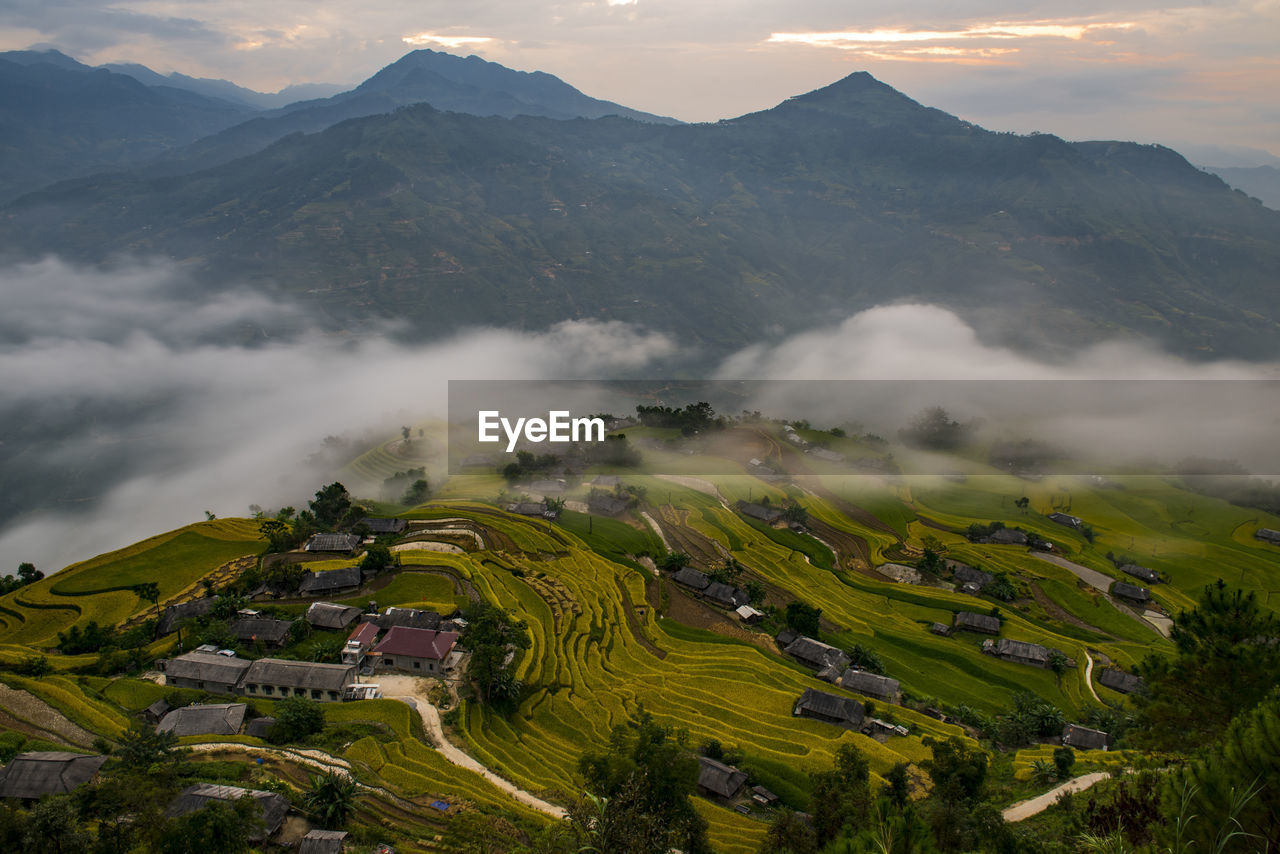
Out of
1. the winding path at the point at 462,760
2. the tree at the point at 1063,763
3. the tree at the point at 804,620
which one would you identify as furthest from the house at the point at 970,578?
the winding path at the point at 462,760

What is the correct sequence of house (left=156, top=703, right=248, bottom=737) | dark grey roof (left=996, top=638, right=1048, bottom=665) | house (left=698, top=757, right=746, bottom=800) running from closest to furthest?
1. house (left=156, top=703, right=248, bottom=737)
2. house (left=698, top=757, right=746, bottom=800)
3. dark grey roof (left=996, top=638, right=1048, bottom=665)

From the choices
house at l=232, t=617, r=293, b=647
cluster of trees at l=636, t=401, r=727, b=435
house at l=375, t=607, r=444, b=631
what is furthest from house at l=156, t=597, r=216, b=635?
cluster of trees at l=636, t=401, r=727, b=435

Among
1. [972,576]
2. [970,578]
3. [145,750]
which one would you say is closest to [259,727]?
[145,750]

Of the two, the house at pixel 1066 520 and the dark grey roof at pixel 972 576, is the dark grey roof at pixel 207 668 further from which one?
the house at pixel 1066 520

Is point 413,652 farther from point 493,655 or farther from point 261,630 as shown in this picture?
point 261,630

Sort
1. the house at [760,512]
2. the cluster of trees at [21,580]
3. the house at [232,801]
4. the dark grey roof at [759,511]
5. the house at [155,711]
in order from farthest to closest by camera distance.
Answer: the dark grey roof at [759,511]
the house at [760,512]
the cluster of trees at [21,580]
the house at [155,711]
the house at [232,801]

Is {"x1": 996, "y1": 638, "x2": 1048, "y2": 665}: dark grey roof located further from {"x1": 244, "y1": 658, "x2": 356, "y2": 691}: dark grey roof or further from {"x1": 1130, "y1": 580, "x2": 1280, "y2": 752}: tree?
{"x1": 244, "y1": 658, "x2": 356, "y2": 691}: dark grey roof
